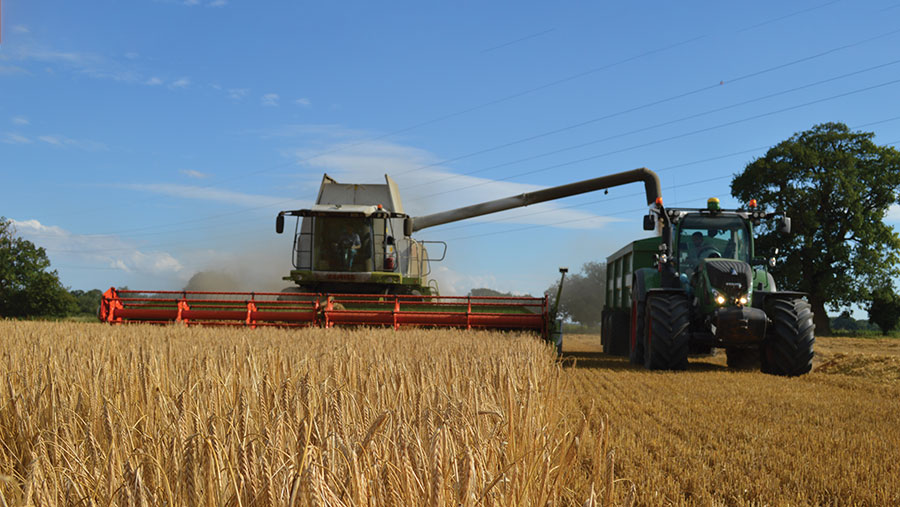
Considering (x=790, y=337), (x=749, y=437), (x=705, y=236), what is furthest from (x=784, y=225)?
(x=749, y=437)

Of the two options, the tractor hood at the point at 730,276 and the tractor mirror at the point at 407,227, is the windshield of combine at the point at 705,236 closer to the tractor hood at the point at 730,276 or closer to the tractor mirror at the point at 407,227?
the tractor hood at the point at 730,276

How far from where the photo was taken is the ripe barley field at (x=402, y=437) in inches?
83.8

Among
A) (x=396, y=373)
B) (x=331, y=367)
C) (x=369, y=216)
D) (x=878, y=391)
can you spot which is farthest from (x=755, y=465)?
(x=369, y=216)

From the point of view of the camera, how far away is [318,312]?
12797mm

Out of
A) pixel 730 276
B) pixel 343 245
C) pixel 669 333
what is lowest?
pixel 669 333

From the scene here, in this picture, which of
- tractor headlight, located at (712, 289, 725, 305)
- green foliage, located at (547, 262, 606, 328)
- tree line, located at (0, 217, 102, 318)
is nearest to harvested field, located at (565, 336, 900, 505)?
tractor headlight, located at (712, 289, 725, 305)

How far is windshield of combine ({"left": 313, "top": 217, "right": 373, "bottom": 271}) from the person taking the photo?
14938 millimetres

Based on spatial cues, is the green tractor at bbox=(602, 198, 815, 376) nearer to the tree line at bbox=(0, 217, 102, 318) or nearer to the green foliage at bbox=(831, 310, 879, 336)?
the green foliage at bbox=(831, 310, 879, 336)

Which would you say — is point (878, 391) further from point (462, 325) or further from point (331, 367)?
point (331, 367)

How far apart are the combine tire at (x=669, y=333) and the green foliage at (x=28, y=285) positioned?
44.3m

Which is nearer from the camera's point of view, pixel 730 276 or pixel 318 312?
pixel 730 276

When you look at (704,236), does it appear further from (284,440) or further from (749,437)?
(284,440)

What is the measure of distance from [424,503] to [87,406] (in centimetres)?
240

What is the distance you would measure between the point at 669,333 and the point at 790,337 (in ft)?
5.41
